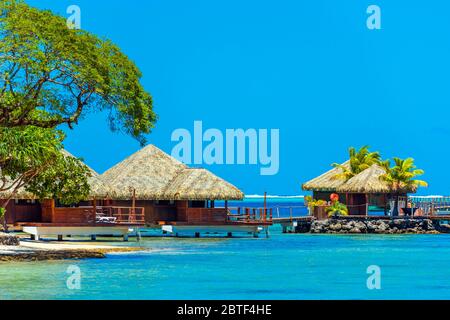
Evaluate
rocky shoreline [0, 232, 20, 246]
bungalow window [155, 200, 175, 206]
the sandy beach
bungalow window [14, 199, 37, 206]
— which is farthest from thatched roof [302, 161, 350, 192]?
rocky shoreline [0, 232, 20, 246]

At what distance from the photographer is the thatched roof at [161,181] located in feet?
172

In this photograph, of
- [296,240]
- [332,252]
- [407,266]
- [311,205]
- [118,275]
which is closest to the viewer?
[118,275]

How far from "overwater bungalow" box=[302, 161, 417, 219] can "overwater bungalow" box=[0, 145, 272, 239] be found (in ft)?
22.4

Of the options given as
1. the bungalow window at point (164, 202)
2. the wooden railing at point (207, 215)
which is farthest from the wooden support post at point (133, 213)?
the wooden railing at point (207, 215)

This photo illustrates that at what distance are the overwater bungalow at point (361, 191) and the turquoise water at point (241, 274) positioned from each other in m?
13.5

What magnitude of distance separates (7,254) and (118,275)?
550cm

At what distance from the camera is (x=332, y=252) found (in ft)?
139

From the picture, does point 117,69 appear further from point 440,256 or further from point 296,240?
point 296,240

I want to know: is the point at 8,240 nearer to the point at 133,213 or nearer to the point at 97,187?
the point at 97,187

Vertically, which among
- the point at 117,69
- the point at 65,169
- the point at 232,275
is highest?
the point at 117,69

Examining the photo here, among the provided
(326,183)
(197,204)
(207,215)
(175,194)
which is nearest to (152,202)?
(175,194)

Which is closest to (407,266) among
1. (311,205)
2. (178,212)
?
(178,212)

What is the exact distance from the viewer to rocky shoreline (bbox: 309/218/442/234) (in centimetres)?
5809

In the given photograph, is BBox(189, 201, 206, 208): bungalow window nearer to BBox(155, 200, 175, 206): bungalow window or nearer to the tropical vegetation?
BBox(155, 200, 175, 206): bungalow window
